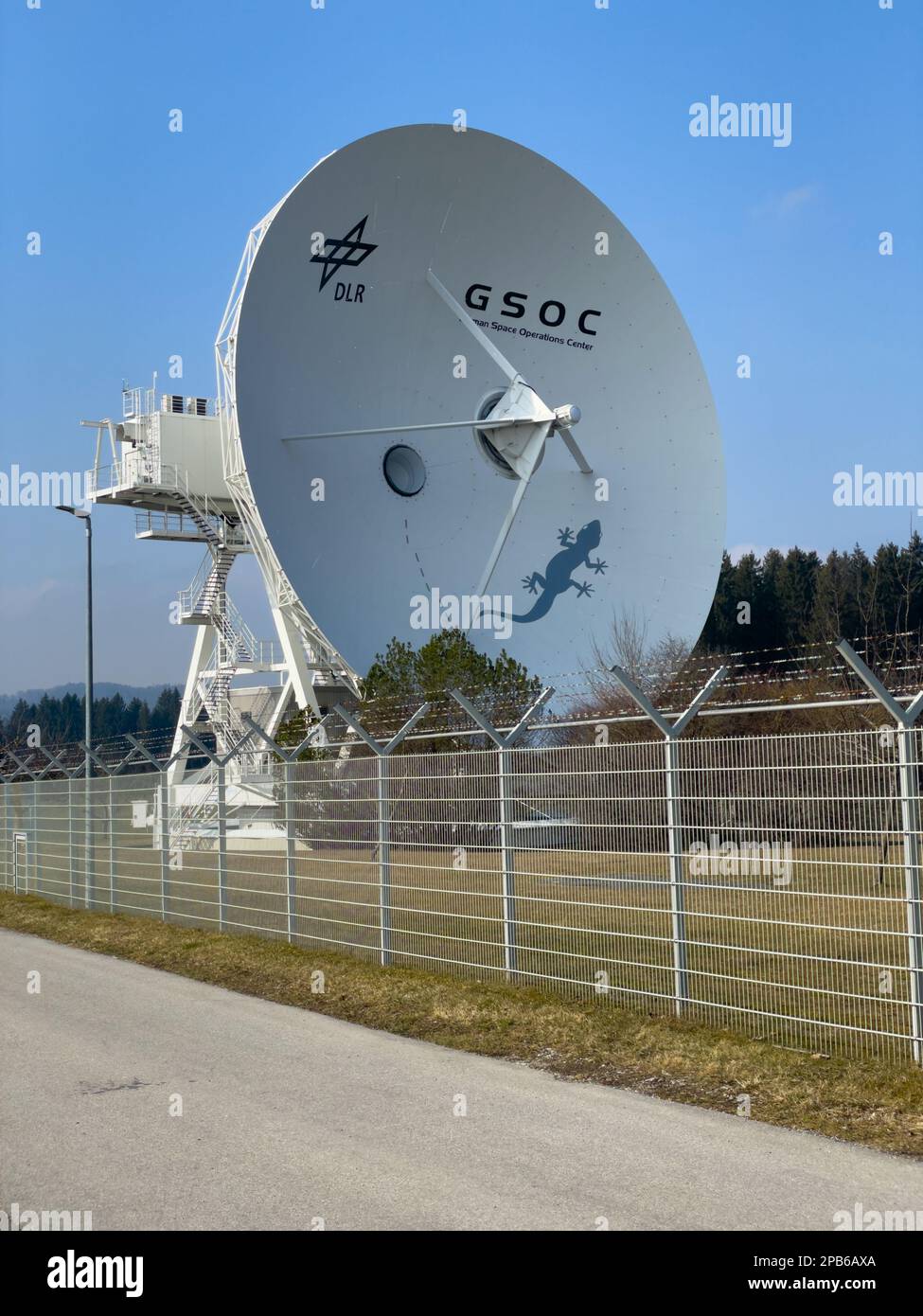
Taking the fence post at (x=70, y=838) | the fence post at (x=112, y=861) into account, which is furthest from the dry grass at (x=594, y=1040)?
the fence post at (x=70, y=838)

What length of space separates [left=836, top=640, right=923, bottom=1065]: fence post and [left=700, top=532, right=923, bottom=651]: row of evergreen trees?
48079 millimetres

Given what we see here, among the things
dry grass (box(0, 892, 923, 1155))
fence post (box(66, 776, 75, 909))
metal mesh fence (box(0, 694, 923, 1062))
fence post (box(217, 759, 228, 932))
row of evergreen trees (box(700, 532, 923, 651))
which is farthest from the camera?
row of evergreen trees (box(700, 532, 923, 651))

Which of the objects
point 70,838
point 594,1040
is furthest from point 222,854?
point 594,1040

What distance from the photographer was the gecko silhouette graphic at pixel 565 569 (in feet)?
107

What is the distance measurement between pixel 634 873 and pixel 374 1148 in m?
3.77

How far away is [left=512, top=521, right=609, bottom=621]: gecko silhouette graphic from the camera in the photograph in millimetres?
32625

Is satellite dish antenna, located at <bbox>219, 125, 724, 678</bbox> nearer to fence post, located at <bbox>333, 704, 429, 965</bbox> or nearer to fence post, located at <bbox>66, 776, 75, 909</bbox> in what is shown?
fence post, located at <bbox>66, 776, 75, 909</bbox>

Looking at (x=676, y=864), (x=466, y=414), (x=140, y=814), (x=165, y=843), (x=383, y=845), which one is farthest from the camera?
(x=466, y=414)

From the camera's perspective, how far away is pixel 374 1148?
717 centimetres

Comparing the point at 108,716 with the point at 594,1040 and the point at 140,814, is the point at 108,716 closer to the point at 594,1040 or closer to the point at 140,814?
the point at 140,814

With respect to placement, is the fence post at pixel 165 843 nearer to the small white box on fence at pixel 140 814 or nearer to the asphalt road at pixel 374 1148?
the small white box on fence at pixel 140 814

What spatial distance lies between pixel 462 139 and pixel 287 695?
1403 cm

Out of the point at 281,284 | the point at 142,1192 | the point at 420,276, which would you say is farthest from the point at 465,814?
the point at 420,276

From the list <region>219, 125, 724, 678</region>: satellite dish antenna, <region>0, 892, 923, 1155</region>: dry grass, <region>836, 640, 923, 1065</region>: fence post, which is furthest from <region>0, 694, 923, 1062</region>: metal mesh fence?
<region>219, 125, 724, 678</region>: satellite dish antenna
